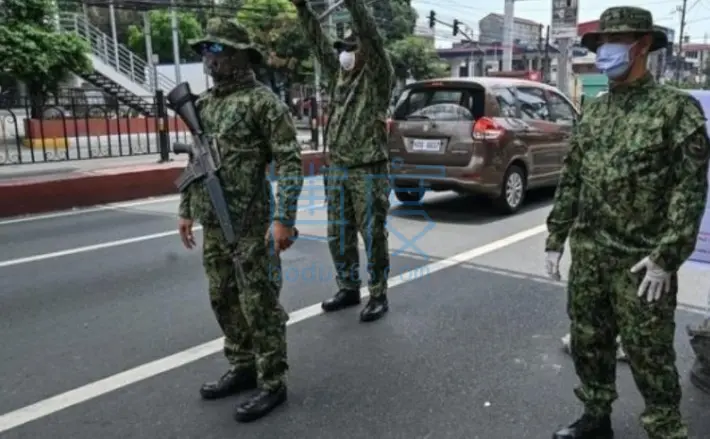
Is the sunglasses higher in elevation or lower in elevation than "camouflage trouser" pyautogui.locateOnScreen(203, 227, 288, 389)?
higher

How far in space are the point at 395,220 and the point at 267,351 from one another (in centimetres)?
471

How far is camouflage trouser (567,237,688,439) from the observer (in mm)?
2430

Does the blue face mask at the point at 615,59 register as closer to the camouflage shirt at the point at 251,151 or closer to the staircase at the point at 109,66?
the camouflage shirt at the point at 251,151

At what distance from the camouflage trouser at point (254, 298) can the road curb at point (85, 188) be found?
19.9 feet

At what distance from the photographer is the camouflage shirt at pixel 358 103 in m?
4.23

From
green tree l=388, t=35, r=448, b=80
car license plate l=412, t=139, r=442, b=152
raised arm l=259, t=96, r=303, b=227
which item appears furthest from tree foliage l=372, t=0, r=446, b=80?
raised arm l=259, t=96, r=303, b=227

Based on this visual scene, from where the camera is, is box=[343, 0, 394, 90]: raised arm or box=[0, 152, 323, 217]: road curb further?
box=[0, 152, 323, 217]: road curb

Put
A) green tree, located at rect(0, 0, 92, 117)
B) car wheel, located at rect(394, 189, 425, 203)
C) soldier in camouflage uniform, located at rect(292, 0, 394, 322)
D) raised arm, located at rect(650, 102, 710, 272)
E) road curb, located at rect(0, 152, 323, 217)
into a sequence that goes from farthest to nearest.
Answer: green tree, located at rect(0, 0, 92, 117) → car wheel, located at rect(394, 189, 425, 203) → road curb, located at rect(0, 152, 323, 217) → soldier in camouflage uniform, located at rect(292, 0, 394, 322) → raised arm, located at rect(650, 102, 710, 272)

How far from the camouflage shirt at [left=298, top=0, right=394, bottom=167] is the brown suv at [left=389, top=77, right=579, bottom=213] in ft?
10.6

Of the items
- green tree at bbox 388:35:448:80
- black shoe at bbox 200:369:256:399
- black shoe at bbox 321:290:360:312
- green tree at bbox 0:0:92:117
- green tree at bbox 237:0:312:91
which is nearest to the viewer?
black shoe at bbox 200:369:256:399

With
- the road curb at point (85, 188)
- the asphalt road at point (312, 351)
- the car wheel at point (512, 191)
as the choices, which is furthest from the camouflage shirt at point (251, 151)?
the road curb at point (85, 188)

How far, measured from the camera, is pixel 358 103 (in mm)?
4301

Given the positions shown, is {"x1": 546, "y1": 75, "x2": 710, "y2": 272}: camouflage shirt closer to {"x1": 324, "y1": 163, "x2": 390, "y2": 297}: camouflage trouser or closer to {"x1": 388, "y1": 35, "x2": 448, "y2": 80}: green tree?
{"x1": 324, "y1": 163, "x2": 390, "y2": 297}: camouflage trouser

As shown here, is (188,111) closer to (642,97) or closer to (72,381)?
(72,381)
